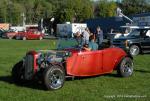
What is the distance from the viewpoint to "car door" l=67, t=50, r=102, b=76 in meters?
12.3

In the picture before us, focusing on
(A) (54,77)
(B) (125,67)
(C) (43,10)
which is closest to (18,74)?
(A) (54,77)

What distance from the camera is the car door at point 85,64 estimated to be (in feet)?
40.4

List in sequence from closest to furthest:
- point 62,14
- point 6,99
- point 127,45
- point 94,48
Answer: point 6,99, point 94,48, point 127,45, point 62,14

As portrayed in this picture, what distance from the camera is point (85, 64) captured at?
12.7m

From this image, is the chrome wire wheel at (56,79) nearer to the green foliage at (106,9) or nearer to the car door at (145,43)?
the car door at (145,43)

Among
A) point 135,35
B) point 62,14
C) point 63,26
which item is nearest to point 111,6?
point 62,14

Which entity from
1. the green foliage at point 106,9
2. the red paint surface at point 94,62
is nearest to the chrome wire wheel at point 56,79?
the red paint surface at point 94,62

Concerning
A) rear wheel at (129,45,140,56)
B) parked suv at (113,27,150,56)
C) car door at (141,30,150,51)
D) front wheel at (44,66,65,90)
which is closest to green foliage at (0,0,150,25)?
parked suv at (113,27,150,56)

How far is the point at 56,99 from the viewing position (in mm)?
10109

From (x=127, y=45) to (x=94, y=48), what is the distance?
38.3ft

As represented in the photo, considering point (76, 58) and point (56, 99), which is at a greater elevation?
point (76, 58)

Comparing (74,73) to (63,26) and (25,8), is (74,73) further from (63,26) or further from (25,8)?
(25,8)

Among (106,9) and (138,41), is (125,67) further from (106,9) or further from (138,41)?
(106,9)

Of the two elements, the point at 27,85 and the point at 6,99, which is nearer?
the point at 6,99
